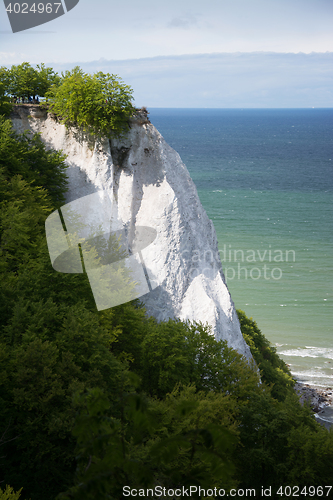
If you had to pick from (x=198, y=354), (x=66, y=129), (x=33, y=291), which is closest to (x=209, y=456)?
(x=33, y=291)

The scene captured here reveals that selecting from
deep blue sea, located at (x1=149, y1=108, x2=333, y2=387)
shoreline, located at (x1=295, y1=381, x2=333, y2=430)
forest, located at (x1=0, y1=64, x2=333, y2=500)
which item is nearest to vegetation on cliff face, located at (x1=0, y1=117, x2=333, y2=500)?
forest, located at (x1=0, y1=64, x2=333, y2=500)

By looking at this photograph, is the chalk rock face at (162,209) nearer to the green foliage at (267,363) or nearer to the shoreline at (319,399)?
the green foliage at (267,363)

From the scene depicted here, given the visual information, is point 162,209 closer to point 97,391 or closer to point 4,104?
point 4,104

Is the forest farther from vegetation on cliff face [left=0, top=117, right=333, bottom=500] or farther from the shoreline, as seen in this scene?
the shoreline

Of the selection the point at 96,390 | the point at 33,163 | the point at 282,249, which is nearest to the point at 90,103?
the point at 33,163

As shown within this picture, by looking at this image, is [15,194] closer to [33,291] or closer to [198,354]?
[33,291]

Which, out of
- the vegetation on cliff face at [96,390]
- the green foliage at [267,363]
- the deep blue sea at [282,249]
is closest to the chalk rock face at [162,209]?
the vegetation on cliff face at [96,390]
